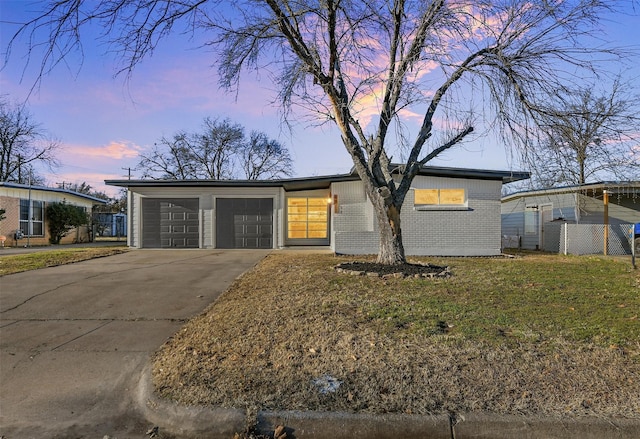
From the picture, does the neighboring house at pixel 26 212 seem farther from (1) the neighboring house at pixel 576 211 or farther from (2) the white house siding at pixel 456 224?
(1) the neighboring house at pixel 576 211

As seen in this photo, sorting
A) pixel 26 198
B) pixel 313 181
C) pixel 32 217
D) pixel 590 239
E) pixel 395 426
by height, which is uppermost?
pixel 313 181

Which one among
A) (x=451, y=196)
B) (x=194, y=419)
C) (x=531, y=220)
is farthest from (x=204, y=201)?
(x=531, y=220)

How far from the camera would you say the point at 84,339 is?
4660 mm

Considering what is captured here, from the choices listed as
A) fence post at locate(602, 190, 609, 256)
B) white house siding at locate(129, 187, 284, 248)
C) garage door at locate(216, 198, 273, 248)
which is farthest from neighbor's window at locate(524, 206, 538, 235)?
garage door at locate(216, 198, 273, 248)

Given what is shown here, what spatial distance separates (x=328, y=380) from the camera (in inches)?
133

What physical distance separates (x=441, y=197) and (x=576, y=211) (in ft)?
24.5

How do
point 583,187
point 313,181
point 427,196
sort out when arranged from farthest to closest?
point 583,187 < point 313,181 < point 427,196

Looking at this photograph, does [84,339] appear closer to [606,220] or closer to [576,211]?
[606,220]

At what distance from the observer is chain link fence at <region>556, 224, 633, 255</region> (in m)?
15.4

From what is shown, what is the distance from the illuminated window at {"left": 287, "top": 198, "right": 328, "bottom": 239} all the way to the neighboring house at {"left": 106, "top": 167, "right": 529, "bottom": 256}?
5cm

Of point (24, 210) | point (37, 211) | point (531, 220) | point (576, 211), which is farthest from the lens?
point (37, 211)

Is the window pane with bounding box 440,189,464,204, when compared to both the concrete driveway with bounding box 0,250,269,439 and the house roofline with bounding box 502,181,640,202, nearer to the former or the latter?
the house roofline with bounding box 502,181,640,202

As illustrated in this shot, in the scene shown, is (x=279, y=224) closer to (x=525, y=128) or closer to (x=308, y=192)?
(x=308, y=192)

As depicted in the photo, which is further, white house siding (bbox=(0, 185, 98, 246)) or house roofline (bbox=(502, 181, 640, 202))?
white house siding (bbox=(0, 185, 98, 246))
